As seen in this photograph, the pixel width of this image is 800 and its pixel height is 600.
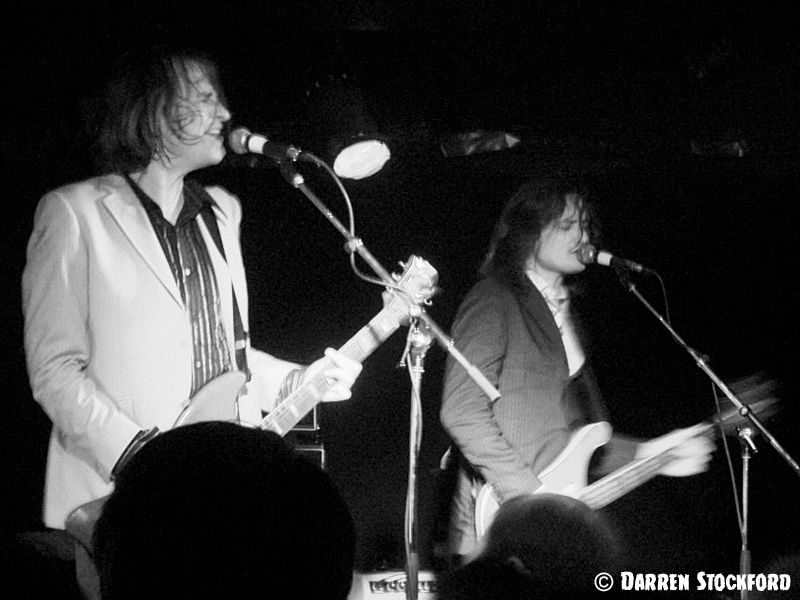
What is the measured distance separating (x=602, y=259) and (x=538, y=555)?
2583mm

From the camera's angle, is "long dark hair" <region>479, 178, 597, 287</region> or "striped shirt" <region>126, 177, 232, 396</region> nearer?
"striped shirt" <region>126, 177, 232, 396</region>

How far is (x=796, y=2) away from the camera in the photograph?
13.2 feet

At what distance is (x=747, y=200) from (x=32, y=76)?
320 cm

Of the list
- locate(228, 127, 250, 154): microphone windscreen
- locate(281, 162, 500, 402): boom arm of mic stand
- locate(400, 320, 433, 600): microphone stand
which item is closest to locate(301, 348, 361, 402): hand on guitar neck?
locate(400, 320, 433, 600): microphone stand

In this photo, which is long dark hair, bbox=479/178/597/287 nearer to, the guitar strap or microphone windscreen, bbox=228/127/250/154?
the guitar strap

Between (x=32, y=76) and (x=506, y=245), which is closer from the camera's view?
(x=32, y=76)

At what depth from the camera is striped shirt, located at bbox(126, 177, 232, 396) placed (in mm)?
3131

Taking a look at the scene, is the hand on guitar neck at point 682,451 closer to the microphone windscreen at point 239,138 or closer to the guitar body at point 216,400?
the guitar body at point 216,400

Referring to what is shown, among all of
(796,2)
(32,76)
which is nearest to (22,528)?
(32,76)

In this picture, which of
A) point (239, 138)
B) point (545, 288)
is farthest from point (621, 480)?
point (239, 138)

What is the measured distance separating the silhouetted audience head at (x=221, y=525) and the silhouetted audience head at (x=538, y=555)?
0.41m

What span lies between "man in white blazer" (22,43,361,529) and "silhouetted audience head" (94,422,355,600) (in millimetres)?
2010

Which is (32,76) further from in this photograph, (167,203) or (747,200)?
(747,200)

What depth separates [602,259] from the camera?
12.9ft
